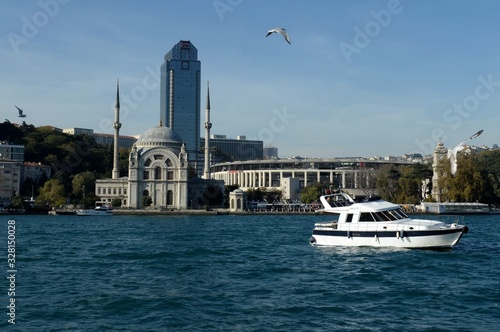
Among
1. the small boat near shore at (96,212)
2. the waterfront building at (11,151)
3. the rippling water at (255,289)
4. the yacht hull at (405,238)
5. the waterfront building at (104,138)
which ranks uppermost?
the waterfront building at (104,138)

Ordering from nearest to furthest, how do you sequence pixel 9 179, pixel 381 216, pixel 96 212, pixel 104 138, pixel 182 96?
pixel 381 216 < pixel 96 212 < pixel 9 179 < pixel 104 138 < pixel 182 96

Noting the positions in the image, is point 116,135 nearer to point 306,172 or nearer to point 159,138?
point 159,138

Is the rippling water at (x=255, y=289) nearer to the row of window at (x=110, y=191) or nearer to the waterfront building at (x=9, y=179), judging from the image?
the row of window at (x=110, y=191)

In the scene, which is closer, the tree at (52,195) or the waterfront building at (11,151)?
the tree at (52,195)

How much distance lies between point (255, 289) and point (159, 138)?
65.1 m

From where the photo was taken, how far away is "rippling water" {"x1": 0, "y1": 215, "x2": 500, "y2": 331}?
1362 cm

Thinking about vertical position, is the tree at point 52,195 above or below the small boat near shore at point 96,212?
above

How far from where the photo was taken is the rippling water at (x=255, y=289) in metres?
13.6

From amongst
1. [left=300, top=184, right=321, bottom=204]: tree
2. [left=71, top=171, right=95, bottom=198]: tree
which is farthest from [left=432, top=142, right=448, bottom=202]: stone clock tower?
[left=71, top=171, right=95, bottom=198]: tree

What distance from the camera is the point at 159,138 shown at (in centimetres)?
8094

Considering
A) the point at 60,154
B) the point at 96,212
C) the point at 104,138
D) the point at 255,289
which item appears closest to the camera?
the point at 255,289

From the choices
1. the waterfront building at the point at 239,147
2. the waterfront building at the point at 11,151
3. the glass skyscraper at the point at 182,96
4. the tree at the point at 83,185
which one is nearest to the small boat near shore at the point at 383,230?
the tree at the point at 83,185

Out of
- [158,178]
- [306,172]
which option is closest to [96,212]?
[158,178]

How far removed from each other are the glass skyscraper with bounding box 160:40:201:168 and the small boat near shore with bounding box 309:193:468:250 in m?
138
